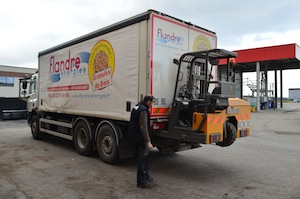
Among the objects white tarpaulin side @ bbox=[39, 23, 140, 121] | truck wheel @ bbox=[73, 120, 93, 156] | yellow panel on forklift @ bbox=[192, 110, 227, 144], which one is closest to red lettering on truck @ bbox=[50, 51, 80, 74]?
white tarpaulin side @ bbox=[39, 23, 140, 121]

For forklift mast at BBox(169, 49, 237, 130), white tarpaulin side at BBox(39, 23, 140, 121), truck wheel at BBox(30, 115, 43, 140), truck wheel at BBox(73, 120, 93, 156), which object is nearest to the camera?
Result: forklift mast at BBox(169, 49, 237, 130)

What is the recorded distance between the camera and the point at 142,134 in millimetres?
5227

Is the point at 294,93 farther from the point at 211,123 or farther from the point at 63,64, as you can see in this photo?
the point at 211,123

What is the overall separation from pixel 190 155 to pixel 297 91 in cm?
10152

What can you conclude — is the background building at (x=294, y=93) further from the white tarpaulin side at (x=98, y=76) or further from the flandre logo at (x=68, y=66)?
the white tarpaulin side at (x=98, y=76)

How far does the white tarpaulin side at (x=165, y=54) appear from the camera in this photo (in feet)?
20.0

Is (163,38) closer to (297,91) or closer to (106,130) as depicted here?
(106,130)

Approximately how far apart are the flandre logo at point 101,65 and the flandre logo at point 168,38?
4.68 ft

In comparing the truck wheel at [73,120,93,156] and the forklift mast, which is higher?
the forklift mast

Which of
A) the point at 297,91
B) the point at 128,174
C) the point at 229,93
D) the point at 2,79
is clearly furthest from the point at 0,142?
the point at 297,91

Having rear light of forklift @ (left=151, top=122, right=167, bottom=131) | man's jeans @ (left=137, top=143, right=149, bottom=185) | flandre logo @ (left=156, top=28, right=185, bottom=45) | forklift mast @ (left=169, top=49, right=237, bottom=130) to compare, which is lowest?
man's jeans @ (left=137, top=143, right=149, bottom=185)

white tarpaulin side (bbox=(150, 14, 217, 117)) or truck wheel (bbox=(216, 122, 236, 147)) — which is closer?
truck wheel (bbox=(216, 122, 236, 147))

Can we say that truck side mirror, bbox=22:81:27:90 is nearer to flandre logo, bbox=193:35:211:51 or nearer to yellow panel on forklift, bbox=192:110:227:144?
flandre logo, bbox=193:35:211:51

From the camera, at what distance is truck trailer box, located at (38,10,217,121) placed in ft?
20.1
